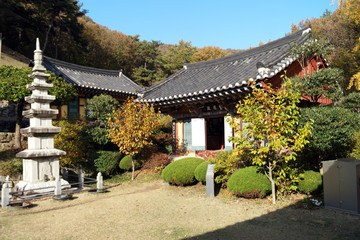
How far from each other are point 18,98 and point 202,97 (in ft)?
30.7

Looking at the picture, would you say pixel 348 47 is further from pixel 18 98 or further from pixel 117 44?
pixel 117 44

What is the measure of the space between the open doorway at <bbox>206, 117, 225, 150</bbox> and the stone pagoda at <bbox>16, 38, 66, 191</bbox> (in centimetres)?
1036

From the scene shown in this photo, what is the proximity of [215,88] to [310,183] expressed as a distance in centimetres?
578

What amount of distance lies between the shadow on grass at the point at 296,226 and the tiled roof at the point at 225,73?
17.1 feet

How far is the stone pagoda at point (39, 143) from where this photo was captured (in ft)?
31.0

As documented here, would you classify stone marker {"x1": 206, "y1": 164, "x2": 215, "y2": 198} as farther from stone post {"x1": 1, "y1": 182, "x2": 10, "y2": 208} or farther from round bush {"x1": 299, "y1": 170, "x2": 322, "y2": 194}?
stone post {"x1": 1, "y1": 182, "x2": 10, "y2": 208}

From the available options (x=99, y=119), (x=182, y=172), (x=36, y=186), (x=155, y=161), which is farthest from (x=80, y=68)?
(x=182, y=172)

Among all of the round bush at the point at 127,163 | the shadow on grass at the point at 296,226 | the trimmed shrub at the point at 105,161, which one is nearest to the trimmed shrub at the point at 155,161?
the round bush at the point at 127,163

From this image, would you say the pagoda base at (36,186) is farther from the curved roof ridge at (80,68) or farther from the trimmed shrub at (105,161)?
the curved roof ridge at (80,68)

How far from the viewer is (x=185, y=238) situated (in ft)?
17.4

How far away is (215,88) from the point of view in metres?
11.5

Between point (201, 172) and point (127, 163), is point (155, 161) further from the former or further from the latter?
point (201, 172)

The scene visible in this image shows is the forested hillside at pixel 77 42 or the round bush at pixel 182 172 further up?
the forested hillside at pixel 77 42

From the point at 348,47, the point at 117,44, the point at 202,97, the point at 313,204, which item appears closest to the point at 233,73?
the point at 202,97
